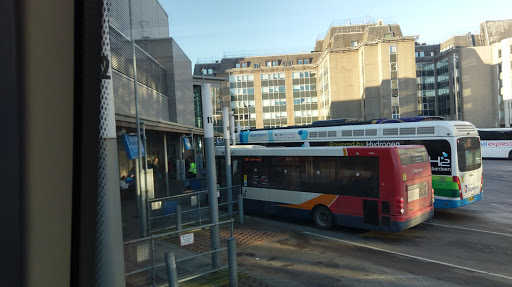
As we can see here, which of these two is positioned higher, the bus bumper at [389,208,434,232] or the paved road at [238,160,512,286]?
the bus bumper at [389,208,434,232]

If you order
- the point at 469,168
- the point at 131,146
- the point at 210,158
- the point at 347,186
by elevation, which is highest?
→ the point at 131,146

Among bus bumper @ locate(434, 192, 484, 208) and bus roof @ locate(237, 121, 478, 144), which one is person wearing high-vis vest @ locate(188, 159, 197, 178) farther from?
bus bumper @ locate(434, 192, 484, 208)

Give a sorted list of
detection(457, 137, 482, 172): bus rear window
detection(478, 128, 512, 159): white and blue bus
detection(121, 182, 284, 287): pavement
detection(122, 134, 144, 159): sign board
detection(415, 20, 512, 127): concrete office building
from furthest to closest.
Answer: detection(415, 20, 512, 127): concrete office building, detection(478, 128, 512, 159): white and blue bus, detection(457, 137, 482, 172): bus rear window, detection(122, 134, 144, 159): sign board, detection(121, 182, 284, 287): pavement

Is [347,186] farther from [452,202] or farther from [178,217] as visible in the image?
[178,217]

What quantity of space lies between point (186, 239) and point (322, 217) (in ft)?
19.6

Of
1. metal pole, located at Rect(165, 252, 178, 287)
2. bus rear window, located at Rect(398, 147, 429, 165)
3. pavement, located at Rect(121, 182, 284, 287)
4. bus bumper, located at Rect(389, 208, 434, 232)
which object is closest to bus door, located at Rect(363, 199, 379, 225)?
bus bumper, located at Rect(389, 208, 434, 232)

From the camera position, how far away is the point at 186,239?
244 inches

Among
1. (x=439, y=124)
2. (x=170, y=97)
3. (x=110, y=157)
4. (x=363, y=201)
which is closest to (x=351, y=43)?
(x=170, y=97)

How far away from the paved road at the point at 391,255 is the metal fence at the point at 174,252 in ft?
3.73

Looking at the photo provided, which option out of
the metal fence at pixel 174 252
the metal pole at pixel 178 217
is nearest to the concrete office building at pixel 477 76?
the metal pole at pixel 178 217

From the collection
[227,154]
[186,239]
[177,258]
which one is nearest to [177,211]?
[227,154]

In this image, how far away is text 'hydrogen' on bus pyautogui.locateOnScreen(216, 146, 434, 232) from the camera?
955 cm

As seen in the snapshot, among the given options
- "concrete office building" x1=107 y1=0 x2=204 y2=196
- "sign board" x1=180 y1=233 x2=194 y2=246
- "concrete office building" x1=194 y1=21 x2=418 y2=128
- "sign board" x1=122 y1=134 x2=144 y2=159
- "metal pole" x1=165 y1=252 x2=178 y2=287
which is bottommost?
"metal pole" x1=165 y1=252 x2=178 y2=287

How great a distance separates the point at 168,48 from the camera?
19.9 meters
